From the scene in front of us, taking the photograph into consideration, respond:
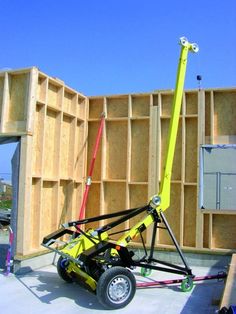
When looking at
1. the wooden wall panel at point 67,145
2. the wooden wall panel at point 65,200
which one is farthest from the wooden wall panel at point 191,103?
the wooden wall panel at point 65,200

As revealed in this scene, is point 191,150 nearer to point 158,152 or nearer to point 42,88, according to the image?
point 158,152

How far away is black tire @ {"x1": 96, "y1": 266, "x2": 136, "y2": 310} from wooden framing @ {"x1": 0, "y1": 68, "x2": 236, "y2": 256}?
2.43 meters

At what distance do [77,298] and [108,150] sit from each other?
4.32 meters

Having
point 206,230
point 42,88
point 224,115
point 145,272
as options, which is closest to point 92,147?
point 42,88

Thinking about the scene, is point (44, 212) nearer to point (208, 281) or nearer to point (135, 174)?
point (135, 174)

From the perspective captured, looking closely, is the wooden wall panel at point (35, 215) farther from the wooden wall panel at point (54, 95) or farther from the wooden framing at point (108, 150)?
the wooden wall panel at point (54, 95)

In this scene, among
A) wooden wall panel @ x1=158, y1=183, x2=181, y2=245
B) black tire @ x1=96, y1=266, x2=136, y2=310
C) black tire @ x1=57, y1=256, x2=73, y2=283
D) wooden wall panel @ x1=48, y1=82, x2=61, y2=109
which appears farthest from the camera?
wooden wall panel @ x1=158, y1=183, x2=181, y2=245

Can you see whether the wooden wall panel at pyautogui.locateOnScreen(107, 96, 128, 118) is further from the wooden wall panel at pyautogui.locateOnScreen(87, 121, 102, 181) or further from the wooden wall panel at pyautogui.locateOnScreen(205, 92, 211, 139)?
the wooden wall panel at pyautogui.locateOnScreen(205, 92, 211, 139)

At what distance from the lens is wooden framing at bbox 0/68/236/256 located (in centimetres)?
762

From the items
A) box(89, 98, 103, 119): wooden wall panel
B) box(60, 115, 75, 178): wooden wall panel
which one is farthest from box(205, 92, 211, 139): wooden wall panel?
box(60, 115, 75, 178): wooden wall panel

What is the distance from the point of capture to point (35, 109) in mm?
7668

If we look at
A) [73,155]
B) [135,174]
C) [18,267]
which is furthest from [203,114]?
[18,267]

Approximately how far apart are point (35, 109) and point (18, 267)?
3084 mm

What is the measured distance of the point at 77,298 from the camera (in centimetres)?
596
